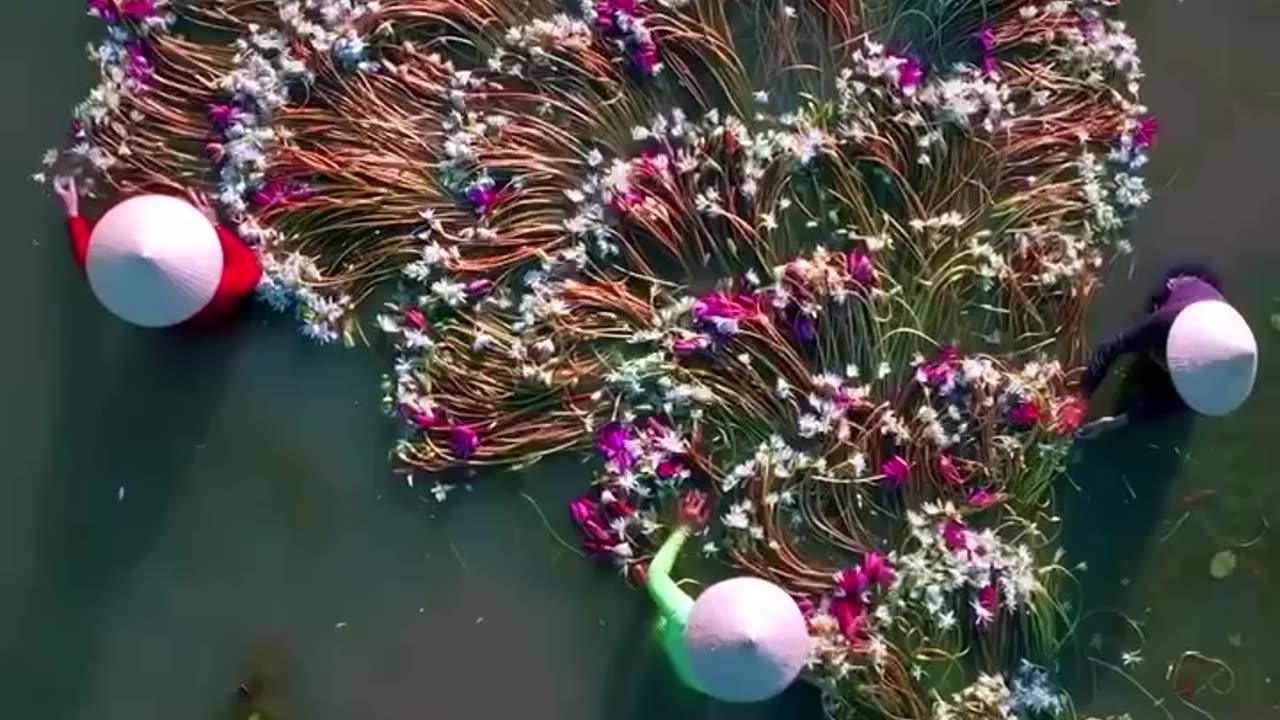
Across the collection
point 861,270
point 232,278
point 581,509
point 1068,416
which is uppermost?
point 232,278

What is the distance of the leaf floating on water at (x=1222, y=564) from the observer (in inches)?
108

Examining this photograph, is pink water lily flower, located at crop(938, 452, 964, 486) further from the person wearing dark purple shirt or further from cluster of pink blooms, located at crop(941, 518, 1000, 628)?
the person wearing dark purple shirt

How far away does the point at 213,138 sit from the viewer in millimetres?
2625

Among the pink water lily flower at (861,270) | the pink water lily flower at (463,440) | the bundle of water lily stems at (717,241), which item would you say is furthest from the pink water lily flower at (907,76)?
the pink water lily flower at (463,440)

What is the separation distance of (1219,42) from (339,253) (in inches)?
74.6

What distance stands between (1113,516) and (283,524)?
5.73ft

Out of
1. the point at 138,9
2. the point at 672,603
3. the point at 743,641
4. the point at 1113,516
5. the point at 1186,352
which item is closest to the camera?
the point at 743,641

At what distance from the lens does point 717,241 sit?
2.64m

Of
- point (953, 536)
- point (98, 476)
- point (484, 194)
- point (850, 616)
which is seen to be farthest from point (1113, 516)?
point (98, 476)

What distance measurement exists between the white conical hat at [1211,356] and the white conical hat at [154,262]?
178 centimetres

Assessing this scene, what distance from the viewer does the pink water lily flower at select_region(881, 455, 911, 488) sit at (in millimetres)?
2635

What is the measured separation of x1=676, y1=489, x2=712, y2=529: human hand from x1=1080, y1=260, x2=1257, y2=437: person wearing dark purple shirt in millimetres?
808

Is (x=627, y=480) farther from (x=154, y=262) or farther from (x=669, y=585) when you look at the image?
(x=154, y=262)

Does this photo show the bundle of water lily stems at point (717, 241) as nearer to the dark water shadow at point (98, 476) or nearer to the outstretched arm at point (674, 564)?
the outstretched arm at point (674, 564)
